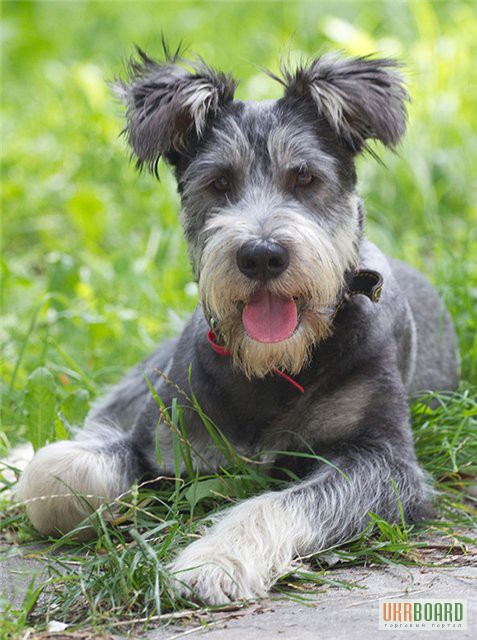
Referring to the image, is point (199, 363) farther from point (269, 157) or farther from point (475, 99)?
point (475, 99)

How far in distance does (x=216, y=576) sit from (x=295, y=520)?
450mm

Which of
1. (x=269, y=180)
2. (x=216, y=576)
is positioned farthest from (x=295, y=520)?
(x=269, y=180)

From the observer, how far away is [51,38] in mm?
11523

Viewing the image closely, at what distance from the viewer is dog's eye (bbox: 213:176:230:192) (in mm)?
4168

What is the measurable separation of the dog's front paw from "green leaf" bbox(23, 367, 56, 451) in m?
1.46

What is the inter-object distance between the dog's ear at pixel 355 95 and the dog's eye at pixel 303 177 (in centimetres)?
23

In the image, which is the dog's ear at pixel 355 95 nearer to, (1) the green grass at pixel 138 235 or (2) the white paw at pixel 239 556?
(1) the green grass at pixel 138 235

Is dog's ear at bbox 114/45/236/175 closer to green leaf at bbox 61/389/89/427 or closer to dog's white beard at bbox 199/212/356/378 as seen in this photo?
dog's white beard at bbox 199/212/356/378

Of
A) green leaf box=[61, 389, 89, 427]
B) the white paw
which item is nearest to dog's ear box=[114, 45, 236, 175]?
green leaf box=[61, 389, 89, 427]

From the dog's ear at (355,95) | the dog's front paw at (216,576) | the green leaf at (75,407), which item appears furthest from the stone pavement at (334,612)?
the dog's ear at (355,95)

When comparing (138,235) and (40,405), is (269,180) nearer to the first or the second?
(40,405)

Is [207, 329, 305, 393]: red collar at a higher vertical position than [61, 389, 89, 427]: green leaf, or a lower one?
higher

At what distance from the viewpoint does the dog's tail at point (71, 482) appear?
4.18m

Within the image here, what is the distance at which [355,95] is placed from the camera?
4133 mm
